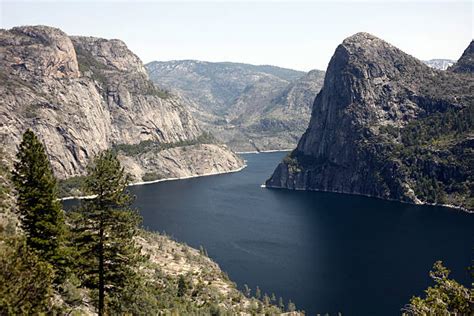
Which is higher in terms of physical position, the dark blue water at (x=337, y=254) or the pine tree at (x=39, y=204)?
the pine tree at (x=39, y=204)

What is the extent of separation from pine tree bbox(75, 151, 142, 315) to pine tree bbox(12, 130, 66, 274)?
336 centimetres

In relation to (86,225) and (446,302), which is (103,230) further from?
(446,302)

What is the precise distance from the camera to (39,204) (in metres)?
48.8

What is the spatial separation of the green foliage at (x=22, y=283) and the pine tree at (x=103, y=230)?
1212cm

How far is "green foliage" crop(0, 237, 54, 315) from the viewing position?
100.0 ft

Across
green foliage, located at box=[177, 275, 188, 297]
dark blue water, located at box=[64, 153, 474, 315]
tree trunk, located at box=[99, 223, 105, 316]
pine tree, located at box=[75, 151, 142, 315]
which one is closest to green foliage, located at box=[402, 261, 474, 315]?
pine tree, located at box=[75, 151, 142, 315]

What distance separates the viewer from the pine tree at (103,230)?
4644 cm

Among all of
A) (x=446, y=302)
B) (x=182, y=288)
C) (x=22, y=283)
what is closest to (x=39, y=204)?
(x=22, y=283)

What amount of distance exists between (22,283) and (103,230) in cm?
1488

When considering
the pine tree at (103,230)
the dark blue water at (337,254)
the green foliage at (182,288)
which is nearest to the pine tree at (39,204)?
the pine tree at (103,230)

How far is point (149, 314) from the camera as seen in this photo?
62.8 m

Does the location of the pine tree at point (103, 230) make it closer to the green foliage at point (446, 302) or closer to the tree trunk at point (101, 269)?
the tree trunk at point (101, 269)

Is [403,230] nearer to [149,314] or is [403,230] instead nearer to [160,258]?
[160,258]

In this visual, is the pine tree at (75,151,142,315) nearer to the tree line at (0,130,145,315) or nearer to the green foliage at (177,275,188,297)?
the tree line at (0,130,145,315)
